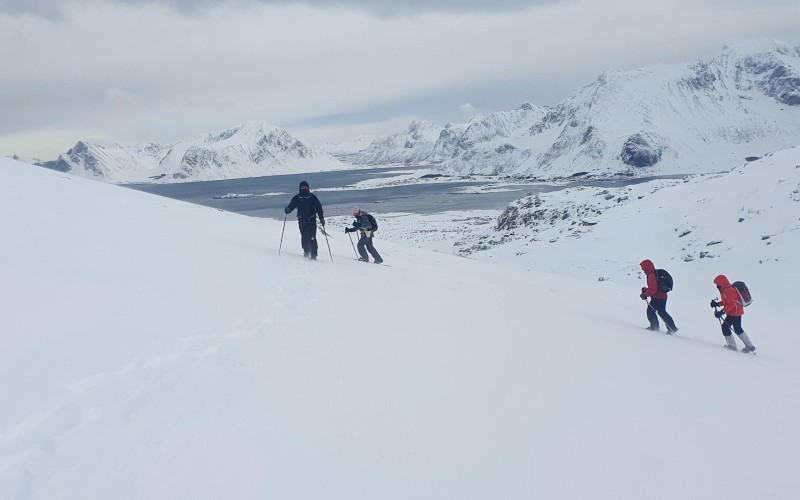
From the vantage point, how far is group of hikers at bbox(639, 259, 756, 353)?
11.2 metres

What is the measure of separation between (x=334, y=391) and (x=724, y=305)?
1026 centimetres

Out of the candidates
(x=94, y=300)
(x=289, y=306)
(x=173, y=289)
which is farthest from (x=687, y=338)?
(x=94, y=300)

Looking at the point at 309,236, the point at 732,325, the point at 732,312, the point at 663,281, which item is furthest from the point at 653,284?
the point at 309,236

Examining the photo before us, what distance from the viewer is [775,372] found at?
9.29m

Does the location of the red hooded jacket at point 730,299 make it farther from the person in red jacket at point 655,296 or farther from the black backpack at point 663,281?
the person in red jacket at point 655,296

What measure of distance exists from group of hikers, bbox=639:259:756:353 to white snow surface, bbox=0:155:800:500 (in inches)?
36.0

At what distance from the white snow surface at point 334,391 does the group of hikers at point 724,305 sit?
36.0 inches

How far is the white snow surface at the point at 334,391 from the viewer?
3.97m

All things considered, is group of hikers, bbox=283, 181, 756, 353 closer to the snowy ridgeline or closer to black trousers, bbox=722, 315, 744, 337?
black trousers, bbox=722, 315, 744, 337

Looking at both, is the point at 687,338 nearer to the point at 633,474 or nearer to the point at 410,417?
the point at 633,474

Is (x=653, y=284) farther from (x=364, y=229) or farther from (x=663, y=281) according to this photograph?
(x=364, y=229)

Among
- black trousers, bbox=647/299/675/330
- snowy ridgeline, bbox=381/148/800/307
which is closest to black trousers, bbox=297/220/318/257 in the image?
black trousers, bbox=647/299/675/330

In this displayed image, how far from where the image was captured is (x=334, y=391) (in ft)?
17.7

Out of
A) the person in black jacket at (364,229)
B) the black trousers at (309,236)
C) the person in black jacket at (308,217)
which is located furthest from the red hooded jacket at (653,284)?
the black trousers at (309,236)
